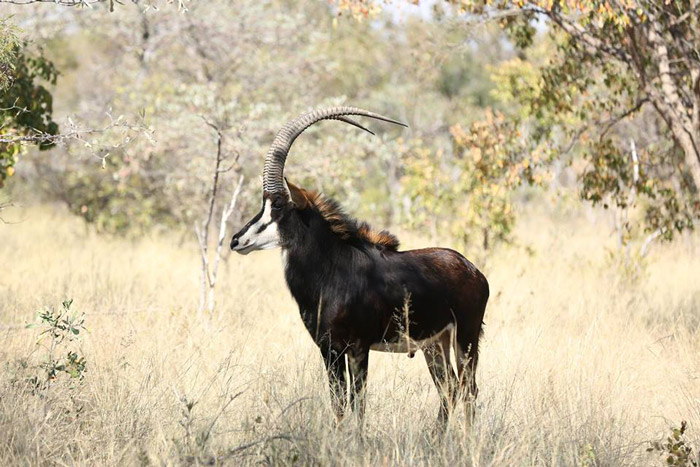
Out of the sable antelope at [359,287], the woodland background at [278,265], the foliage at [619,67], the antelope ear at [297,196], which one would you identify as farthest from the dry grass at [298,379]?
the foliage at [619,67]

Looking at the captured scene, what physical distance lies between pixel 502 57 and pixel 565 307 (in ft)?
66.2

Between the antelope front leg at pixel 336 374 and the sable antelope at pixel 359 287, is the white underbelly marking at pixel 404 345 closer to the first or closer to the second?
the sable antelope at pixel 359 287

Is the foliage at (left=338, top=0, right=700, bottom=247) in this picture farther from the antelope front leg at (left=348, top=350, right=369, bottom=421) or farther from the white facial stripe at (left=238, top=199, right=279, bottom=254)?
the antelope front leg at (left=348, top=350, right=369, bottom=421)

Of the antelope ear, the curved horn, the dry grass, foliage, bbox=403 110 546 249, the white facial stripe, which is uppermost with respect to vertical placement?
foliage, bbox=403 110 546 249

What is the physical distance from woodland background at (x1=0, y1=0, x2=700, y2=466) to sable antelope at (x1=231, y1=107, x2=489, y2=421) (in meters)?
0.29

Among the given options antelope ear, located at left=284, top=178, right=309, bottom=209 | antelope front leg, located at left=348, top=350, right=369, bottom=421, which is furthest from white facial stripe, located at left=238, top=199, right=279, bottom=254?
antelope front leg, located at left=348, top=350, right=369, bottom=421

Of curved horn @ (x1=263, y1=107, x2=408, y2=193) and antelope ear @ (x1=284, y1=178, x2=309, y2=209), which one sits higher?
curved horn @ (x1=263, y1=107, x2=408, y2=193)

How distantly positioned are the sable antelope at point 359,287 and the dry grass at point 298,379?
0.24 m

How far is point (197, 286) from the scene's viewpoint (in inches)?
394

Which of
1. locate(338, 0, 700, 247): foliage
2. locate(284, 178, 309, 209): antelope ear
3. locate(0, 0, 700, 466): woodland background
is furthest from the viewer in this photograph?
locate(338, 0, 700, 247): foliage

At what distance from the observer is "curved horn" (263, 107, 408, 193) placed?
5469mm

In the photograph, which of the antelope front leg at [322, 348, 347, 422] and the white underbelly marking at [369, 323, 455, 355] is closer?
the antelope front leg at [322, 348, 347, 422]

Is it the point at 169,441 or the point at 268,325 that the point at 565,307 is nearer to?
the point at 268,325

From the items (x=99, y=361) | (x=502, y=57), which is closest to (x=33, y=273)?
(x=99, y=361)
